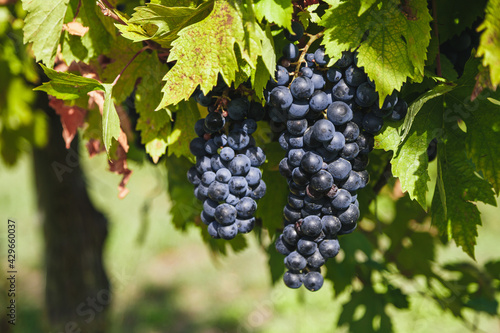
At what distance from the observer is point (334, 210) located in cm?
89

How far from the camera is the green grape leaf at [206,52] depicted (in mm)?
785

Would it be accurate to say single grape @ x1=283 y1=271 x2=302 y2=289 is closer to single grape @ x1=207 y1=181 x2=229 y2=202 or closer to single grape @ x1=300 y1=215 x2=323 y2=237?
single grape @ x1=300 y1=215 x2=323 y2=237

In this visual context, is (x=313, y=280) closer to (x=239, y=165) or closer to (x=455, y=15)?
(x=239, y=165)

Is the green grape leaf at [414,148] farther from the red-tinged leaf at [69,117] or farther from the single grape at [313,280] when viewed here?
the red-tinged leaf at [69,117]

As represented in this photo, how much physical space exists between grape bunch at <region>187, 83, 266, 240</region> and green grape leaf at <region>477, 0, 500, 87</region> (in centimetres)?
44

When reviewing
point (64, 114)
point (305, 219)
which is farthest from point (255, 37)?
point (64, 114)

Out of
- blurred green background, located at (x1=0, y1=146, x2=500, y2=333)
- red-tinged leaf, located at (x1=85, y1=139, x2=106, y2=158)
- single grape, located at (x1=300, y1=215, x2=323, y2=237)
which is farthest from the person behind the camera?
blurred green background, located at (x1=0, y1=146, x2=500, y2=333)

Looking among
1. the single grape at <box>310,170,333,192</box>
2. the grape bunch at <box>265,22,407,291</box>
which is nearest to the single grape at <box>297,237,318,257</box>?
the grape bunch at <box>265,22,407,291</box>

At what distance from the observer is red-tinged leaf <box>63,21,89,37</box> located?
101 centimetres

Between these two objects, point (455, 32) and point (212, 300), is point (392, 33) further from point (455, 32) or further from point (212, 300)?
point (212, 300)

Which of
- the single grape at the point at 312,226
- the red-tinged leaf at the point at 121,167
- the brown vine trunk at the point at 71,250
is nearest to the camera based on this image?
the single grape at the point at 312,226

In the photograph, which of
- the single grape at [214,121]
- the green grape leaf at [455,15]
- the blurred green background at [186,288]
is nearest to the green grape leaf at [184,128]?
the single grape at [214,121]

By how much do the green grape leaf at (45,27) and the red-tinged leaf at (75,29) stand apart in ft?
0.10

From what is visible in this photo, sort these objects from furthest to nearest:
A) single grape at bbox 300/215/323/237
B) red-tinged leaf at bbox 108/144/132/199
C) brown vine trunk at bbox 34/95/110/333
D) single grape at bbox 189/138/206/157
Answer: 1. brown vine trunk at bbox 34/95/110/333
2. red-tinged leaf at bbox 108/144/132/199
3. single grape at bbox 189/138/206/157
4. single grape at bbox 300/215/323/237
